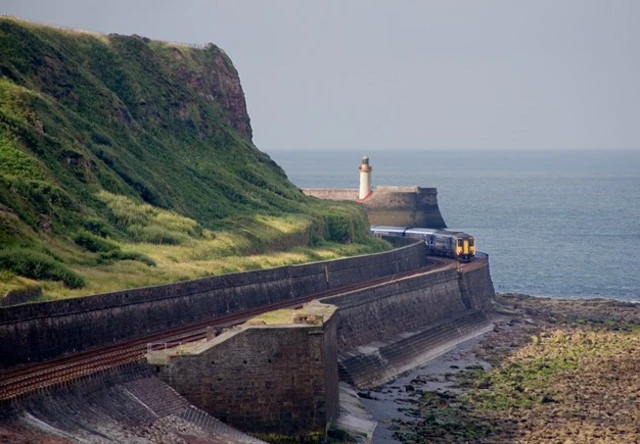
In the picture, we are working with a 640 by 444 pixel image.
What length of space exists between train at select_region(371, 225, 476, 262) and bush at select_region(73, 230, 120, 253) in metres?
37.4

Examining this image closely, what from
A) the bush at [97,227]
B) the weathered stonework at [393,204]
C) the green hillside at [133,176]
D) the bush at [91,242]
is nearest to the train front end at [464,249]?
the green hillside at [133,176]

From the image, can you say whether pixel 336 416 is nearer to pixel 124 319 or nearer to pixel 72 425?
pixel 124 319

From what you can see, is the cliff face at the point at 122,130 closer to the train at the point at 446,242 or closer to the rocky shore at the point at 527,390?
the train at the point at 446,242

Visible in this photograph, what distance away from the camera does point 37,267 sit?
4784 centimetres

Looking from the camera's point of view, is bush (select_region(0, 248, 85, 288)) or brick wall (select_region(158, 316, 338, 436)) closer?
brick wall (select_region(158, 316, 338, 436))

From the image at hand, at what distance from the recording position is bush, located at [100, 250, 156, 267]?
183 feet

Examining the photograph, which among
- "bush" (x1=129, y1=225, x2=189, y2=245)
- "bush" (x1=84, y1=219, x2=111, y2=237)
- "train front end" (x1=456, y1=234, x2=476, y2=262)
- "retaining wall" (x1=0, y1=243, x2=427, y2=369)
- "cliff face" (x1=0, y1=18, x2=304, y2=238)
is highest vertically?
"cliff face" (x1=0, y1=18, x2=304, y2=238)

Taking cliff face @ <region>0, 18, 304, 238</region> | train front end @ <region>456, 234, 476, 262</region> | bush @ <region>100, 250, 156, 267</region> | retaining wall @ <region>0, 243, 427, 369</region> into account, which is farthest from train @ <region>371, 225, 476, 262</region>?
bush @ <region>100, 250, 156, 267</region>

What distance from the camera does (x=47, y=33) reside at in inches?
3088

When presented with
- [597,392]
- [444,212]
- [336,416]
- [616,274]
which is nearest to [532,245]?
[616,274]

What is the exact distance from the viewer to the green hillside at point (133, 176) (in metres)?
54.2

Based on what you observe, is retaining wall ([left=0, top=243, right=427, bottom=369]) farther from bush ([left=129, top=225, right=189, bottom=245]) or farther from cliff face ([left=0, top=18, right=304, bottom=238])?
cliff face ([left=0, top=18, right=304, bottom=238])

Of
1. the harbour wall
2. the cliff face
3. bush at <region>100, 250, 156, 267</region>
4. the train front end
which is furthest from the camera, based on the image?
the train front end

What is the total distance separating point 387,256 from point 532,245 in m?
67.7
